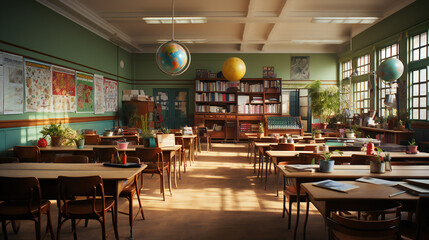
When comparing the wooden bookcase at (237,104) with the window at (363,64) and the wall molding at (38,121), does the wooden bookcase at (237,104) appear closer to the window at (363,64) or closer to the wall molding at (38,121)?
the window at (363,64)

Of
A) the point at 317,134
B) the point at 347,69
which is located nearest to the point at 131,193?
the point at 317,134

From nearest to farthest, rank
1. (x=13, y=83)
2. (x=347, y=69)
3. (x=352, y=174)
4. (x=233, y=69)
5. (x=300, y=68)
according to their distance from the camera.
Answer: (x=352, y=174) → (x=13, y=83) → (x=233, y=69) → (x=347, y=69) → (x=300, y=68)

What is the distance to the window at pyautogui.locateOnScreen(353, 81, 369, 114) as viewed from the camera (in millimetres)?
9398

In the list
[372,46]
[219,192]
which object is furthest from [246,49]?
[219,192]

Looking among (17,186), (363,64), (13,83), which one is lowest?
(17,186)

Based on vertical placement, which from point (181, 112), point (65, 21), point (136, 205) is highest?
point (65, 21)

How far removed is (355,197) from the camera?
6.92 feet

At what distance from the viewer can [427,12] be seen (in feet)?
20.4

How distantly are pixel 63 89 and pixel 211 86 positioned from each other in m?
5.83

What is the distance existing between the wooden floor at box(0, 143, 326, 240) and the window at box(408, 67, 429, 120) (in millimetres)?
3805

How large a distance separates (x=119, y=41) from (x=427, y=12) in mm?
8774

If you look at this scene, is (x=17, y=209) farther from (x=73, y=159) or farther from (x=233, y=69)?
(x=233, y=69)

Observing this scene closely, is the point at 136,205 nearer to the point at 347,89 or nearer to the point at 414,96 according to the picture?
the point at 414,96

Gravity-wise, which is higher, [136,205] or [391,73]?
[391,73]
